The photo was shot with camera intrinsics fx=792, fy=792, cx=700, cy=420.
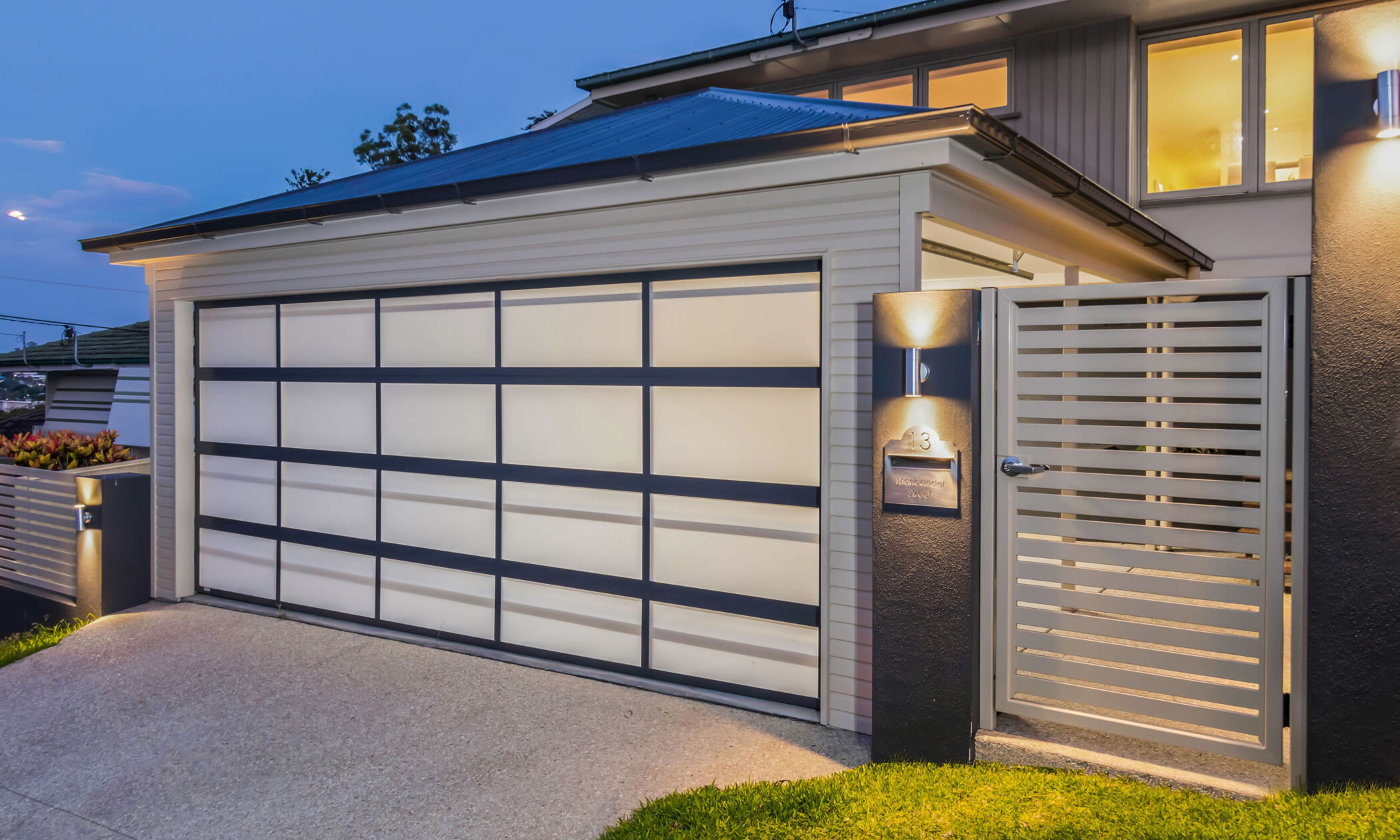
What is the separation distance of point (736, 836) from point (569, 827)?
2.11 ft

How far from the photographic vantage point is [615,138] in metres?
5.01

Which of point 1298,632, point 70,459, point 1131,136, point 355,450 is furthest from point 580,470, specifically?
point 1131,136

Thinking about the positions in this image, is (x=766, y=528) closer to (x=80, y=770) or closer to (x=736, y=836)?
(x=736, y=836)

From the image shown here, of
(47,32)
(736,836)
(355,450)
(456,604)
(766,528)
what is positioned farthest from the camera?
(47,32)

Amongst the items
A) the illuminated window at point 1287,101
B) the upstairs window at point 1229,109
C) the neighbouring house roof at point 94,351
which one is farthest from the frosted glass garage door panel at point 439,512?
the neighbouring house roof at point 94,351

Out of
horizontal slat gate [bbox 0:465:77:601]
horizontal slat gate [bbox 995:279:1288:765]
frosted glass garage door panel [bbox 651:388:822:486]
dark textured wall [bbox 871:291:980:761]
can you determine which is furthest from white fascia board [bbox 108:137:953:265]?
horizontal slat gate [bbox 0:465:77:601]

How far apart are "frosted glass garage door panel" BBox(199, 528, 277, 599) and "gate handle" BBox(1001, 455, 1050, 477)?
511 centimetres

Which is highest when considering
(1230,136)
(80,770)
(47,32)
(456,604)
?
(47,32)

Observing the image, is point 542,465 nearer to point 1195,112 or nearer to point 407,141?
point 1195,112

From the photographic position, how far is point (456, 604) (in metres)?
5.04

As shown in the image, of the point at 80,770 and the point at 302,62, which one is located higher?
the point at 302,62

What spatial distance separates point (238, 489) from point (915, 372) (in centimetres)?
527

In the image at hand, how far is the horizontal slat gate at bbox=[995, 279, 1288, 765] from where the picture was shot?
9.45 feet

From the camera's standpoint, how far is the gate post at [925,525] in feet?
10.3
